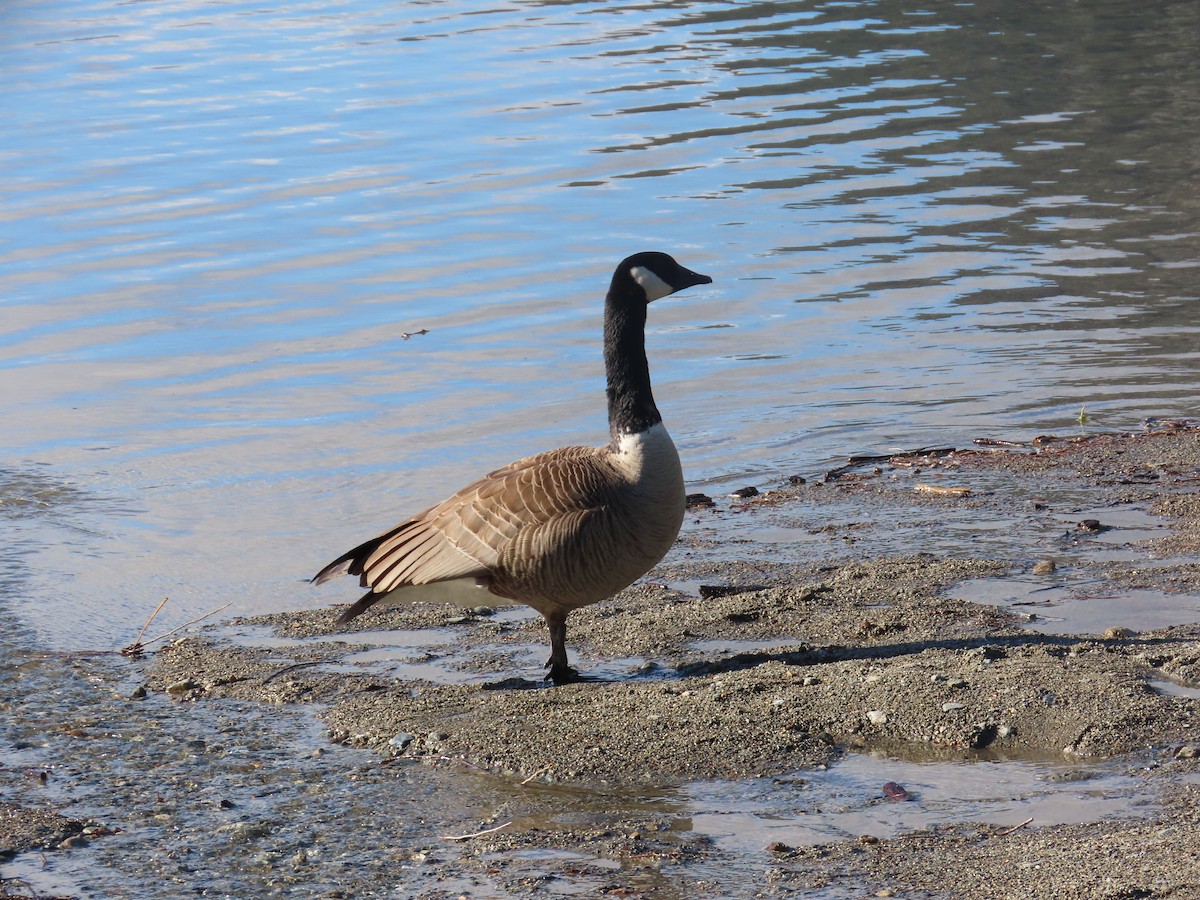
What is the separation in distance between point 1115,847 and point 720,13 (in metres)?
25.1

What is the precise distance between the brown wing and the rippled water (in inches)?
59.6

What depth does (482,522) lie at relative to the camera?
5.83 meters

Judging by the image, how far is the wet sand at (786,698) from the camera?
13.4 ft

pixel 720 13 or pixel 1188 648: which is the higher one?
pixel 720 13

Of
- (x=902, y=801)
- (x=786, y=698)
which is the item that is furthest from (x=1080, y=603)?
(x=902, y=801)

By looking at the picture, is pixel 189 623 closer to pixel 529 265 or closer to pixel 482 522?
pixel 482 522

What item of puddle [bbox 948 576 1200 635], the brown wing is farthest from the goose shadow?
the brown wing

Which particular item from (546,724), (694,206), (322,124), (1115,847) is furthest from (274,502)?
(322,124)

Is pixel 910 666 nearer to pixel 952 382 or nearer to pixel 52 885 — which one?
pixel 52 885

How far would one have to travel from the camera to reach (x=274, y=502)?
912 cm

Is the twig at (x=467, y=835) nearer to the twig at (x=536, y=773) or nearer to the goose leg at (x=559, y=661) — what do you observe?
the twig at (x=536, y=773)

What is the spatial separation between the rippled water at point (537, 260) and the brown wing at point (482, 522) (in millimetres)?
1514

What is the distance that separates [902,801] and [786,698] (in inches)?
29.3

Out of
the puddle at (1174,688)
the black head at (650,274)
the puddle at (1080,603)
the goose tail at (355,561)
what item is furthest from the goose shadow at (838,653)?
the black head at (650,274)
